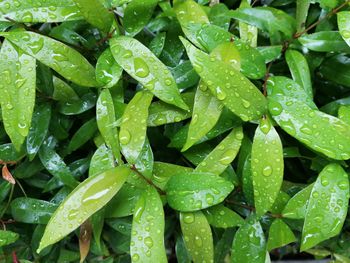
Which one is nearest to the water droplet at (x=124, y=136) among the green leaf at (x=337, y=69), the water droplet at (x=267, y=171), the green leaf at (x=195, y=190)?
the green leaf at (x=195, y=190)

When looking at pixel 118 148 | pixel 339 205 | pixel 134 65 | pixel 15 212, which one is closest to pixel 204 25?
pixel 134 65

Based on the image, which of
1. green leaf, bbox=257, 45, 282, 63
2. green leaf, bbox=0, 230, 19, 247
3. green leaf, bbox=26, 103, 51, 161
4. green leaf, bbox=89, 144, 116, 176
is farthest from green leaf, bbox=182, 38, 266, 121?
green leaf, bbox=0, 230, 19, 247

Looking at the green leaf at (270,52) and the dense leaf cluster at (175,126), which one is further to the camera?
the green leaf at (270,52)

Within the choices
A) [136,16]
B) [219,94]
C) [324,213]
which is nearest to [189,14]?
[136,16]

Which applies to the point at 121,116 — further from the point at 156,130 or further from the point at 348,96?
the point at 348,96

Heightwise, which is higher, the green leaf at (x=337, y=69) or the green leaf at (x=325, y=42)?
the green leaf at (x=325, y=42)

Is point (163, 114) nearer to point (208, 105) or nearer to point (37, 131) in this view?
point (208, 105)

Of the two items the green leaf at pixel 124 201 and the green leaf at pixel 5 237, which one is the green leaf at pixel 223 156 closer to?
the green leaf at pixel 124 201
